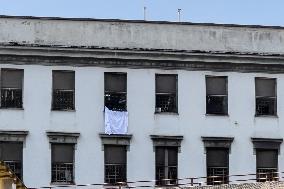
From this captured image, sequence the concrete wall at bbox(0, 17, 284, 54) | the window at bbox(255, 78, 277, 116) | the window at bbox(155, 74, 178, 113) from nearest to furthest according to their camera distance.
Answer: the window at bbox(155, 74, 178, 113)
the concrete wall at bbox(0, 17, 284, 54)
the window at bbox(255, 78, 277, 116)

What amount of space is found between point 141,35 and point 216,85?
4.00m

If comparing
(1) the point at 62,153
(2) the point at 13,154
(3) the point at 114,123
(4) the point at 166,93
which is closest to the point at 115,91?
(3) the point at 114,123

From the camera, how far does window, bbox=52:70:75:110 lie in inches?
1654

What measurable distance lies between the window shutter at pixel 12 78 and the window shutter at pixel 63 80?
1.43m

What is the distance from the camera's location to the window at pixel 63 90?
138ft

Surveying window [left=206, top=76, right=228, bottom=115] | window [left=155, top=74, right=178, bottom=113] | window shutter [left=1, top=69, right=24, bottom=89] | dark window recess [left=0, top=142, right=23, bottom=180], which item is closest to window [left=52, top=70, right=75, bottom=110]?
window shutter [left=1, top=69, right=24, bottom=89]

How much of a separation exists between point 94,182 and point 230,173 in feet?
19.2

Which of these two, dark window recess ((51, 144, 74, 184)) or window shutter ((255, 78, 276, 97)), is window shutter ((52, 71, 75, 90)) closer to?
dark window recess ((51, 144, 74, 184))

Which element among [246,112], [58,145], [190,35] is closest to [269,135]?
[246,112]

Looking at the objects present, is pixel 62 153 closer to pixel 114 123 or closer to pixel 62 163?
pixel 62 163

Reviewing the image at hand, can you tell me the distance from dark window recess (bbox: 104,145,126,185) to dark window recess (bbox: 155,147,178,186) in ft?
4.76

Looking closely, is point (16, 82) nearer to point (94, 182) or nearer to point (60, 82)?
point (60, 82)

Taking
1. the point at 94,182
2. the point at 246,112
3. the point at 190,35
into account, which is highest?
the point at 190,35

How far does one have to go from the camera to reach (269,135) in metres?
42.9
